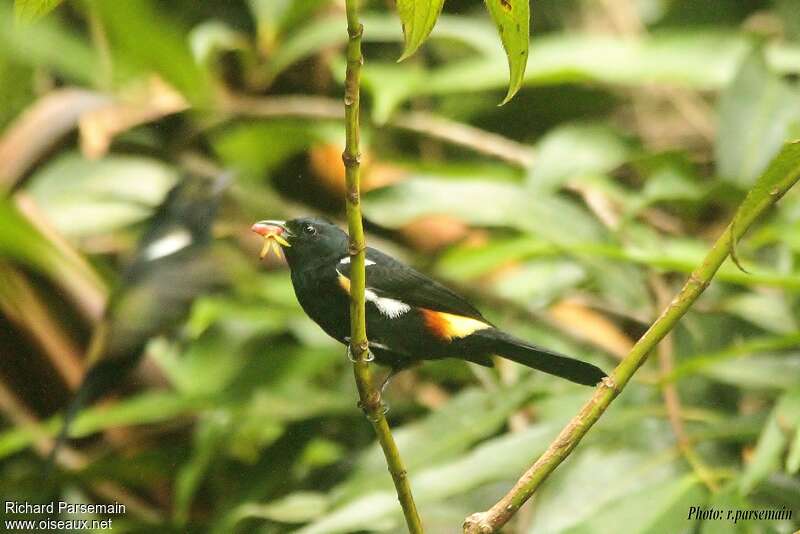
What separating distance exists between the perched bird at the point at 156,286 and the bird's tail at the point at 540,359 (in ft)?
1.59

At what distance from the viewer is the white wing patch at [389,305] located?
0.53 metres

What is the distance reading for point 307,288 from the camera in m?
0.49

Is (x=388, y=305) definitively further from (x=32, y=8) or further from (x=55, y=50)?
(x=55, y=50)

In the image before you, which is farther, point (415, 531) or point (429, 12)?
point (415, 531)

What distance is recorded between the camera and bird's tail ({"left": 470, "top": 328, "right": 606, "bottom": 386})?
0.47 m

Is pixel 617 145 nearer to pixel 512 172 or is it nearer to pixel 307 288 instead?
pixel 512 172

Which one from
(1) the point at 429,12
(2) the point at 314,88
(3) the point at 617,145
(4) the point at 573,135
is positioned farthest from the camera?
(2) the point at 314,88

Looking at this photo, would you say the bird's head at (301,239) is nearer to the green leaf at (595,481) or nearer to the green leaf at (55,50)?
the green leaf at (595,481)

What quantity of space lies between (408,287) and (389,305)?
0.02 metres

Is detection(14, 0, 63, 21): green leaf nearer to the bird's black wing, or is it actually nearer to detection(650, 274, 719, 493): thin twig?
the bird's black wing

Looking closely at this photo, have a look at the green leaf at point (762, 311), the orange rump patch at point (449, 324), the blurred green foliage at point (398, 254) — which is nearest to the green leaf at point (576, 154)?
the blurred green foliage at point (398, 254)

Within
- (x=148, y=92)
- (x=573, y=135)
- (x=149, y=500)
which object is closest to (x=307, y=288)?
(x=573, y=135)

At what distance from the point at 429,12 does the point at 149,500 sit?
4.63ft

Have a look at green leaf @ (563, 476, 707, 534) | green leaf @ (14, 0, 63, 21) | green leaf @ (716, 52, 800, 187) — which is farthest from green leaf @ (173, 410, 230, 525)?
green leaf @ (14, 0, 63, 21)
